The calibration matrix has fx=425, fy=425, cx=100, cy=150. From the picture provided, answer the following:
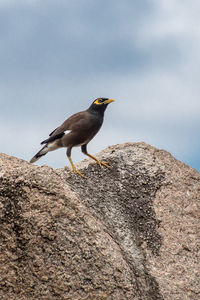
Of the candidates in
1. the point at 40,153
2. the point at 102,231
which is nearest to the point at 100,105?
the point at 40,153

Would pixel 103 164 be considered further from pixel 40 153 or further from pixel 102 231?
pixel 40 153

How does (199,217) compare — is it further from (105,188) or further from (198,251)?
(105,188)

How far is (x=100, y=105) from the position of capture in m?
9.51

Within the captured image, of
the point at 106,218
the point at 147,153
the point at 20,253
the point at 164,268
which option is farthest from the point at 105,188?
the point at 20,253

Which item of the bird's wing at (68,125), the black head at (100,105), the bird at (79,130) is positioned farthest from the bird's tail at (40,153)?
the black head at (100,105)

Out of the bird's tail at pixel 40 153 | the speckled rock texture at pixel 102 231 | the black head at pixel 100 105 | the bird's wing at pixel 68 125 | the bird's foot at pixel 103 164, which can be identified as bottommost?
the speckled rock texture at pixel 102 231

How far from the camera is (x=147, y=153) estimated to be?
7633 millimetres

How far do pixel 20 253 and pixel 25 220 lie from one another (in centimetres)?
42

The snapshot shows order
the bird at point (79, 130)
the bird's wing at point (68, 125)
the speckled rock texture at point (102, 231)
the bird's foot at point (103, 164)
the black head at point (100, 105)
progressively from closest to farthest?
the speckled rock texture at point (102, 231) < the bird's foot at point (103, 164) < the bird at point (79, 130) < the bird's wing at point (68, 125) < the black head at point (100, 105)

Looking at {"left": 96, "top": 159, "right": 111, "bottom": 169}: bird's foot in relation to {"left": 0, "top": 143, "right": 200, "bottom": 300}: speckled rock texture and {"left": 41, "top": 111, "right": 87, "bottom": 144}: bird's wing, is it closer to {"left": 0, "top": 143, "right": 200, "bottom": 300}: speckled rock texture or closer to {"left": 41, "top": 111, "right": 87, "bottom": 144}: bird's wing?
{"left": 0, "top": 143, "right": 200, "bottom": 300}: speckled rock texture

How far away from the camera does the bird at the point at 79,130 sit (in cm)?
906

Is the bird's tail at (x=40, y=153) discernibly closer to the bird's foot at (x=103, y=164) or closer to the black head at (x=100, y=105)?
the black head at (x=100, y=105)

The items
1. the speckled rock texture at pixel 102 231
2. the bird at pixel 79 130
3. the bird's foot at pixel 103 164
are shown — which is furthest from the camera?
the bird at pixel 79 130

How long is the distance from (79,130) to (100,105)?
875 millimetres
